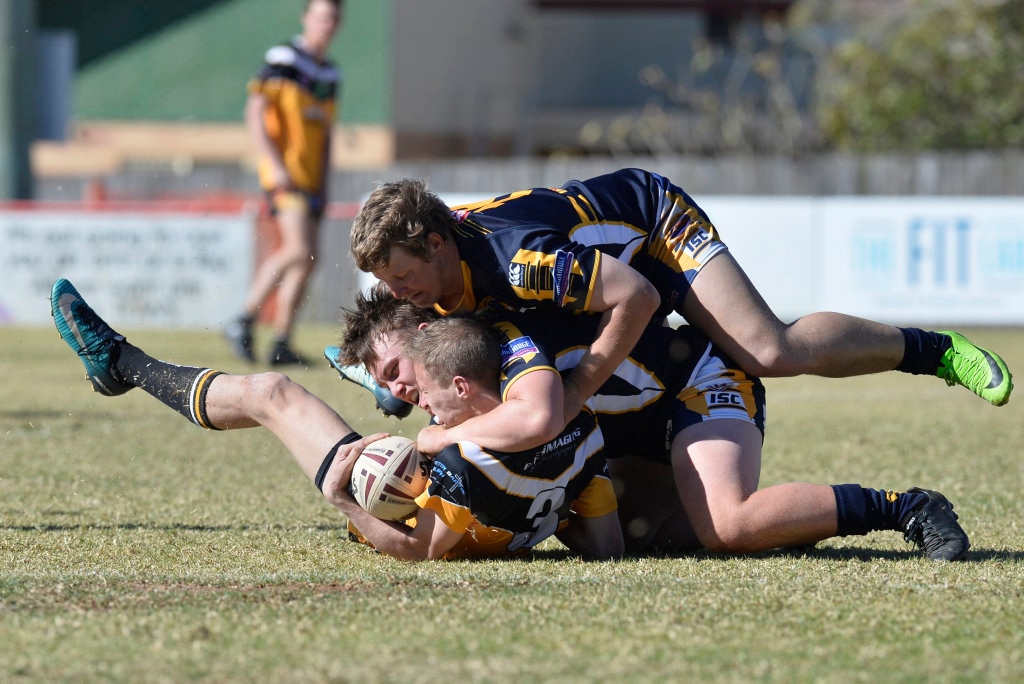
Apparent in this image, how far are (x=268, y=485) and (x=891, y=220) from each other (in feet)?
33.5

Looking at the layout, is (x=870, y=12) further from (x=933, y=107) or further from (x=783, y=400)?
(x=783, y=400)

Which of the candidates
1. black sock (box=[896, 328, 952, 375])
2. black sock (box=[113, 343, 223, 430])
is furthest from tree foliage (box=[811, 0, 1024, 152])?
black sock (box=[113, 343, 223, 430])

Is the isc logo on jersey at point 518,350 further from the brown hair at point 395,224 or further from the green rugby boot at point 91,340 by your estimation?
the green rugby boot at point 91,340

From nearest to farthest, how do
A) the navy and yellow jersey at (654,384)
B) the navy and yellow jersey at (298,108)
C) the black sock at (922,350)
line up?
1. the navy and yellow jersey at (654,384)
2. the black sock at (922,350)
3. the navy and yellow jersey at (298,108)

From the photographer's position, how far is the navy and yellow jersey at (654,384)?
471 centimetres

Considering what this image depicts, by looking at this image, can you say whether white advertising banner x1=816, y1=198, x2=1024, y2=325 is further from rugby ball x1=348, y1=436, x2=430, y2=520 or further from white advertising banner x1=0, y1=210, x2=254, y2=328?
rugby ball x1=348, y1=436, x2=430, y2=520

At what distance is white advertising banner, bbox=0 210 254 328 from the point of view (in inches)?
594

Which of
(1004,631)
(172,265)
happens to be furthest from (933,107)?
(1004,631)

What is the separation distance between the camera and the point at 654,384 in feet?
16.2

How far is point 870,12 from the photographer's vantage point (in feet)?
86.1

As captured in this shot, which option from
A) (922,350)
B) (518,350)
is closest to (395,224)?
(518,350)

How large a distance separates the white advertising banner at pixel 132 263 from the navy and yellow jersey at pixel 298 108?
146 inches

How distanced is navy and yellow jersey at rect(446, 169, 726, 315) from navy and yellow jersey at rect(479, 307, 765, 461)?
0.12 meters

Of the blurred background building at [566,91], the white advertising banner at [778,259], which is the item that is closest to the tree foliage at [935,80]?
the blurred background building at [566,91]
